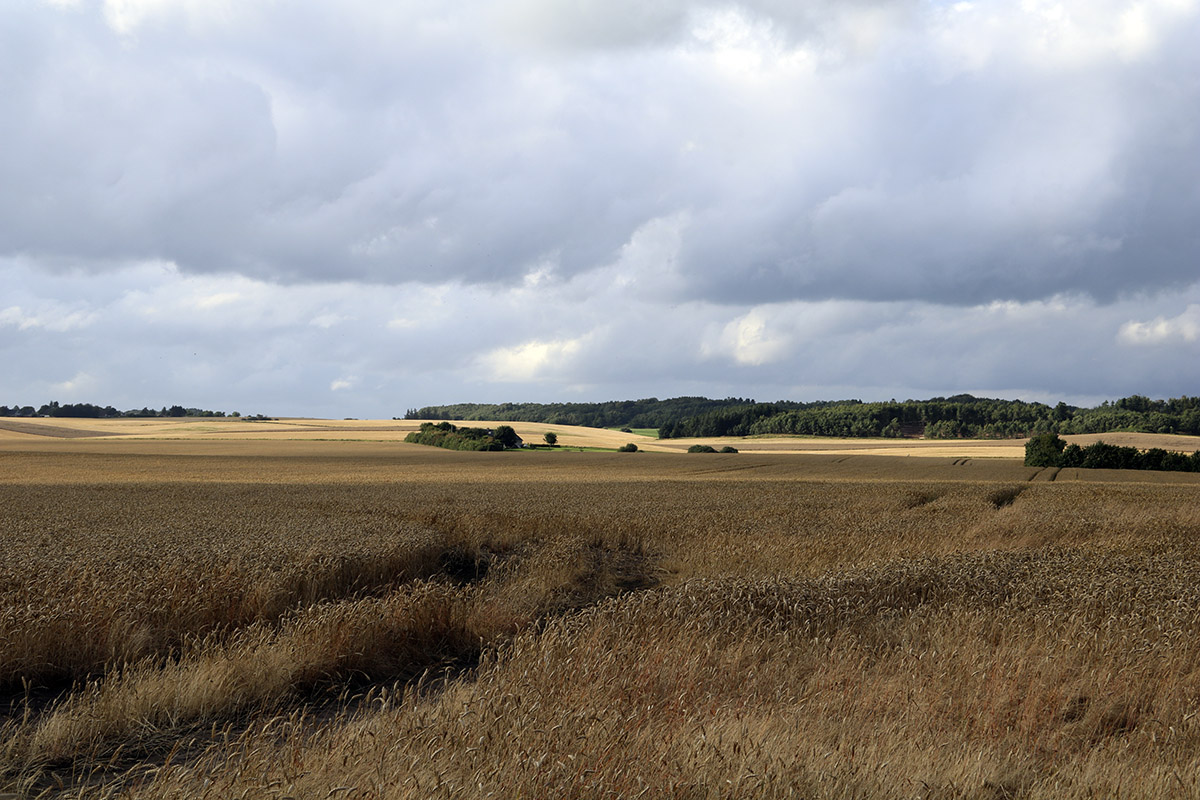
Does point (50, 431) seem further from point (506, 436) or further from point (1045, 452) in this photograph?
point (1045, 452)

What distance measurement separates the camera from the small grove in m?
73.9

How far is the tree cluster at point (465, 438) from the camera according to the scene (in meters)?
99.5

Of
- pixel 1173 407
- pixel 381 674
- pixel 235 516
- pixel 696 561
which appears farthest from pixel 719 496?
pixel 1173 407

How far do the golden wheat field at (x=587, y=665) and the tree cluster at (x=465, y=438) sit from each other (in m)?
81.0

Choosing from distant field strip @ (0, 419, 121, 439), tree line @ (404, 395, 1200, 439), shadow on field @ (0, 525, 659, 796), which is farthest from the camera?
tree line @ (404, 395, 1200, 439)

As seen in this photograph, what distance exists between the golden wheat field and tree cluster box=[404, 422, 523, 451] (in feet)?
266

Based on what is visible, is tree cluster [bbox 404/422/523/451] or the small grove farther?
tree cluster [bbox 404/422/523/451]

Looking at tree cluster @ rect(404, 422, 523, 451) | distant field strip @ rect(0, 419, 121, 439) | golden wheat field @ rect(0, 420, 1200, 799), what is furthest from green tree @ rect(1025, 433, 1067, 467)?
distant field strip @ rect(0, 419, 121, 439)

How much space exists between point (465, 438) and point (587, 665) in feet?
317

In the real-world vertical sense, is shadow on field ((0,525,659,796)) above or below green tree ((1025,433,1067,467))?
above

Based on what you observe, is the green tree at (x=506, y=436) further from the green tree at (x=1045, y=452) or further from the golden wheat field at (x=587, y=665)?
the golden wheat field at (x=587, y=665)

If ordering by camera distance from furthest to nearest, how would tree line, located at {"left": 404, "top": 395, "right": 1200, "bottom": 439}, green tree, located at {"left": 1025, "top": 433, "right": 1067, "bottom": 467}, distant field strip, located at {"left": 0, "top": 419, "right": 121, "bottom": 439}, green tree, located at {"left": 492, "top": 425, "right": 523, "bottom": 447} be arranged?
tree line, located at {"left": 404, "top": 395, "right": 1200, "bottom": 439}
green tree, located at {"left": 492, "top": 425, "right": 523, "bottom": 447}
distant field strip, located at {"left": 0, "top": 419, "right": 121, "bottom": 439}
green tree, located at {"left": 1025, "top": 433, "right": 1067, "bottom": 467}

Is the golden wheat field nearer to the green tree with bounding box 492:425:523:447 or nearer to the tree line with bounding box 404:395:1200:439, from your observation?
the green tree with bounding box 492:425:523:447

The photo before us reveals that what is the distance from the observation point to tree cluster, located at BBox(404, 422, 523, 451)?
326ft
